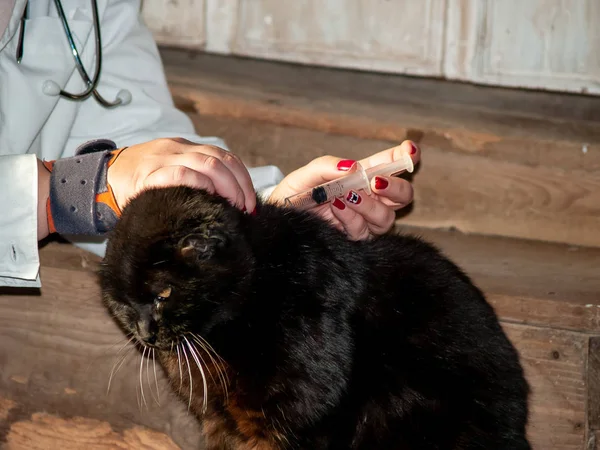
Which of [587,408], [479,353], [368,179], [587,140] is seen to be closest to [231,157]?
[368,179]

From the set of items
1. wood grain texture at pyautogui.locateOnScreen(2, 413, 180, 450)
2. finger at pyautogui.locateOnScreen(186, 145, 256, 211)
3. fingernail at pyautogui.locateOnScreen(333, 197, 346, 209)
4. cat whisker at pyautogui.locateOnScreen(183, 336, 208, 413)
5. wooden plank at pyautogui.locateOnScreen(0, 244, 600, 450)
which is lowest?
wood grain texture at pyautogui.locateOnScreen(2, 413, 180, 450)

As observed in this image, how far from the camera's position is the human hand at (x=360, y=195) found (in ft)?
3.62

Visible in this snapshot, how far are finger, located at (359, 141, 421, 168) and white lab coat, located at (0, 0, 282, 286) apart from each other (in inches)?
8.3

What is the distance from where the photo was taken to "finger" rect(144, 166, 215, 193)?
35.2 inches

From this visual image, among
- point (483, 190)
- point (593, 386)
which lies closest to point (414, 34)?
point (483, 190)

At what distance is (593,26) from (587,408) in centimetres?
101

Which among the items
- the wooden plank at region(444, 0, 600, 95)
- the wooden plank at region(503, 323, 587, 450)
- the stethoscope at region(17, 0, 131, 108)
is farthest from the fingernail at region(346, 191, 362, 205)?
the wooden plank at region(444, 0, 600, 95)

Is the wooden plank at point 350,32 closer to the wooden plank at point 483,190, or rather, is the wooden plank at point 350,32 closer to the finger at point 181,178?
the wooden plank at point 483,190

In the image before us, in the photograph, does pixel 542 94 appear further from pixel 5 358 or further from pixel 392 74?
pixel 5 358

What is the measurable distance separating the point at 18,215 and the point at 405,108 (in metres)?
0.96

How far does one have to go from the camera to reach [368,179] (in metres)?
1.10

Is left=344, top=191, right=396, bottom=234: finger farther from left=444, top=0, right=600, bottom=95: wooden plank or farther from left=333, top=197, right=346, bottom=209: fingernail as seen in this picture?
A: left=444, top=0, right=600, bottom=95: wooden plank

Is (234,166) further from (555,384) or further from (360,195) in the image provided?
(555,384)

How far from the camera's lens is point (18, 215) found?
3.27ft
